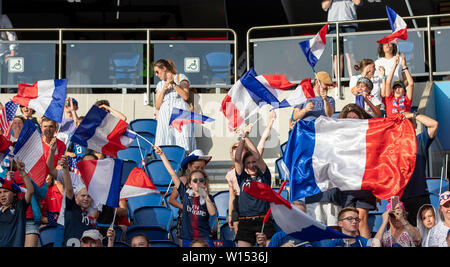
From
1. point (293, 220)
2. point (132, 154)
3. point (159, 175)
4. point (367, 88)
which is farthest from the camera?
point (132, 154)

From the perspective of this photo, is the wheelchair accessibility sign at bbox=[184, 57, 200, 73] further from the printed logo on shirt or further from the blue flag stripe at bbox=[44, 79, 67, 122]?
the printed logo on shirt

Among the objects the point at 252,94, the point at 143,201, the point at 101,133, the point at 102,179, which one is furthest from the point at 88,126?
the point at 252,94

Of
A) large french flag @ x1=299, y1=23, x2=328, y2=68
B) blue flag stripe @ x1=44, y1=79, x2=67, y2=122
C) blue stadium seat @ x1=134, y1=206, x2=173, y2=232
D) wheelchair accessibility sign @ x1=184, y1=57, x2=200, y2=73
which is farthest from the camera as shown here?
wheelchair accessibility sign @ x1=184, y1=57, x2=200, y2=73

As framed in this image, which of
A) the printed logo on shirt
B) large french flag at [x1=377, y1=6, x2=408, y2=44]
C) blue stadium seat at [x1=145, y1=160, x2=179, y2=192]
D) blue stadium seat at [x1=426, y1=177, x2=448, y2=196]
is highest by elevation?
large french flag at [x1=377, y1=6, x2=408, y2=44]

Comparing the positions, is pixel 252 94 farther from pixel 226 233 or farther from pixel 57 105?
pixel 57 105

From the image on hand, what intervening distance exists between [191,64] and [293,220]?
728 centimetres

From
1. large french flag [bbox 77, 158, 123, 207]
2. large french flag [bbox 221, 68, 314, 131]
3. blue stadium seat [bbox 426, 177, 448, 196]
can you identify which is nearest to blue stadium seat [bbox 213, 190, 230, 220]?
large french flag [bbox 221, 68, 314, 131]

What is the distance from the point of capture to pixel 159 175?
476 inches

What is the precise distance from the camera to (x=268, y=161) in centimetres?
1370

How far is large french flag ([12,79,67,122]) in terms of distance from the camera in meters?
10.7

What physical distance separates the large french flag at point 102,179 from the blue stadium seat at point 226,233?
4.26 ft

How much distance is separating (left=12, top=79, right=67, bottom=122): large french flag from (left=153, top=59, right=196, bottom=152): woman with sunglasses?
8.70 ft

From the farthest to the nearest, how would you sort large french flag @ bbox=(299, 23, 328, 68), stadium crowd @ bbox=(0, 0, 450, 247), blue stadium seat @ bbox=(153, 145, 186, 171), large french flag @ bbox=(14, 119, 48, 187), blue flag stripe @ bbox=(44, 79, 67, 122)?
blue stadium seat @ bbox=(153, 145, 186, 171), large french flag @ bbox=(299, 23, 328, 68), blue flag stripe @ bbox=(44, 79, 67, 122), large french flag @ bbox=(14, 119, 48, 187), stadium crowd @ bbox=(0, 0, 450, 247)
